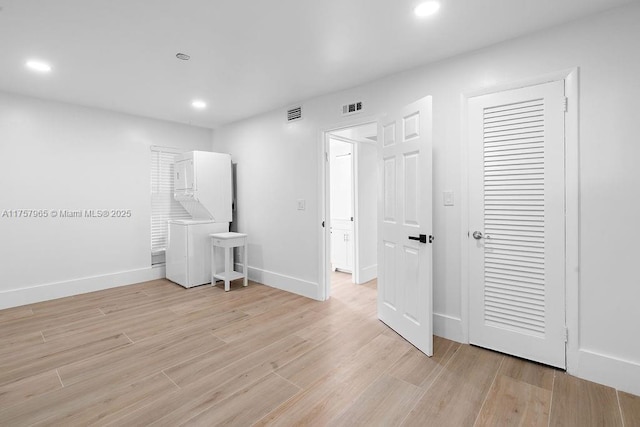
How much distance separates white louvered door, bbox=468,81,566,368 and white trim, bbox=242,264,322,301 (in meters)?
1.86

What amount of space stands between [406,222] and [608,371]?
5.36ft

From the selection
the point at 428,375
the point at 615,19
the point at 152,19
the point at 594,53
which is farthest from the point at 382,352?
the point at 152,19

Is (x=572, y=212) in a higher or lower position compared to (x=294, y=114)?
lower

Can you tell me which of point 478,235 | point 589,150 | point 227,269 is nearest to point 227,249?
point 227,269

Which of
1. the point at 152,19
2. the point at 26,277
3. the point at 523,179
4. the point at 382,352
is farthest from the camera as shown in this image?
the point at 26,277

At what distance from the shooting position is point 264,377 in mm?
2172

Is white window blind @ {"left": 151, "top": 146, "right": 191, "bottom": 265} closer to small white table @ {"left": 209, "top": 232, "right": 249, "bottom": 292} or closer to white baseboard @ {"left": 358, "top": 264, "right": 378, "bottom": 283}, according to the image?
small white table @ {"left": 209, "top": 232, "right": 249, "bottom": 292}

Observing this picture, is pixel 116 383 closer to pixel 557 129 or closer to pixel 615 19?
pixel 557 129

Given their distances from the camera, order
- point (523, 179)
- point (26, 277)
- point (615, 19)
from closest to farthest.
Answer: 1. point (615, 19)
2. point (523, 179)
3. point (26, 277)

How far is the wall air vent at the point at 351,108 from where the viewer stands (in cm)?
339

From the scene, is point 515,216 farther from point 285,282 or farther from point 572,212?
point 285,282

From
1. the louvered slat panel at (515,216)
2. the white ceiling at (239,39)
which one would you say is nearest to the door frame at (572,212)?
the louvered slat panel at (515,216)

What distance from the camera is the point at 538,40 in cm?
231

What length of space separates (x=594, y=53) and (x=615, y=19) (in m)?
0.22
